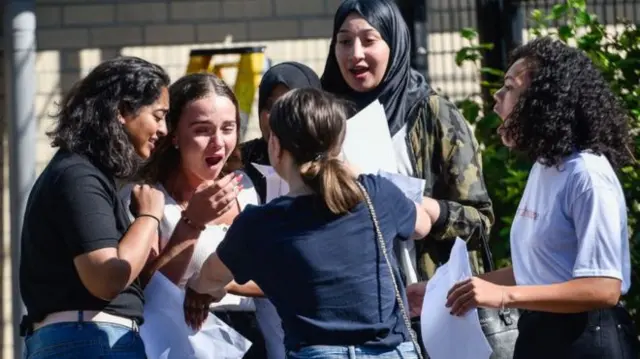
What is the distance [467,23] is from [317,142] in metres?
4.69

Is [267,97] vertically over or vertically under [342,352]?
over

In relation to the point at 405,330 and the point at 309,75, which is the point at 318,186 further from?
the point at 309,75

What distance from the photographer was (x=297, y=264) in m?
3.79

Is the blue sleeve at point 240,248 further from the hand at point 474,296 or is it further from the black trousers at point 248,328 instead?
the black trousers at point 248,328

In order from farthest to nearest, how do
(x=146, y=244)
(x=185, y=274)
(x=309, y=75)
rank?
(x=309, y=75), (x=185, y=274), (x=146, y=244)

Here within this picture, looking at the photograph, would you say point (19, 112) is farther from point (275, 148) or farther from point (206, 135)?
point (275, 148)

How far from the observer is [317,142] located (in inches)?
151

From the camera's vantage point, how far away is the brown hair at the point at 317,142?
381 cm

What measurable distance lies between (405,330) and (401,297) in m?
0.09

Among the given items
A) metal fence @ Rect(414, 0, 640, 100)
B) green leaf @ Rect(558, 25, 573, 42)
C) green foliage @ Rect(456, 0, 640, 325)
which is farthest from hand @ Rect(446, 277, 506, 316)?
metal fence @ Rect(414, 0, 640, 100)

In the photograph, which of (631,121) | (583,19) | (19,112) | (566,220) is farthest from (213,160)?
(19,112)

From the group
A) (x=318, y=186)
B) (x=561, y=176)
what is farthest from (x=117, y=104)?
(x=561, y=176)

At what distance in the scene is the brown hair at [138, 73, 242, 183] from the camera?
470 centimetres

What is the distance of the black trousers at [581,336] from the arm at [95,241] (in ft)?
3.63
